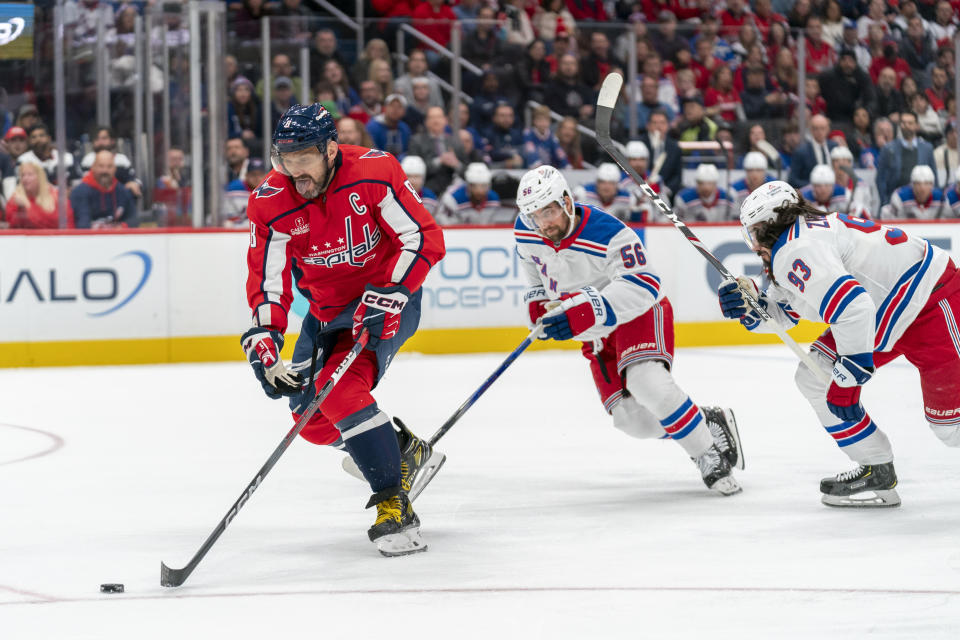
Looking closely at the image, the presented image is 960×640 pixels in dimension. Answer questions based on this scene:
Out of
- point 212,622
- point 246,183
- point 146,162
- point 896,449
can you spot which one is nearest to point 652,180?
point 246,183

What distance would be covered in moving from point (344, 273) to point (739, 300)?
1190 millimetres

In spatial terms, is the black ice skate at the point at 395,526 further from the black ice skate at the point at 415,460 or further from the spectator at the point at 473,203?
the spectator at the point at 473,203

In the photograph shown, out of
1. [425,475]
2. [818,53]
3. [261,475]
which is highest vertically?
[818,53]

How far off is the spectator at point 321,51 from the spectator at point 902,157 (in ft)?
13.5

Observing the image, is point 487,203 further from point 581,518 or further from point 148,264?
point 581,518

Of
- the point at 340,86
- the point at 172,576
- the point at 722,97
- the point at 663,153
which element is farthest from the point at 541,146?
the point at 172,576

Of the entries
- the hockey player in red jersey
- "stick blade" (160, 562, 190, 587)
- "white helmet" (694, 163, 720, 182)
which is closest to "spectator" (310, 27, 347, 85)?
"white helmet" (694, 163, 720, 182)

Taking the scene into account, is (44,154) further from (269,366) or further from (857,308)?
(857,308)

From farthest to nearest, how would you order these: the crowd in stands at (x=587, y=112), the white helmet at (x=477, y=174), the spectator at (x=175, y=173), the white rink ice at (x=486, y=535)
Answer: the white helmet at (x=477, y=174), the crowd in stands at (x=587, y=112), the spectator at (x=175, y=173), the white rink ice at (x=486, y=535)

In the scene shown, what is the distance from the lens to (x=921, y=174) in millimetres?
9789

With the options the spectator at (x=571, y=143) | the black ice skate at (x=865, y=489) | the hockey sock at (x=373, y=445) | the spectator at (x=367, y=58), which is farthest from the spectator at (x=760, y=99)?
the hockey sock at (x=373, y=445)

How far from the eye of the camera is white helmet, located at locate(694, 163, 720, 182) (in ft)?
30.9

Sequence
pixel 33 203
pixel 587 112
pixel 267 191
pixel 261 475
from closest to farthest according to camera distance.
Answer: pixel 261 475 → pixel 267 191 → pixel 33 203 → pixel 587 112

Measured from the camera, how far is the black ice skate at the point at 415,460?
396cm
